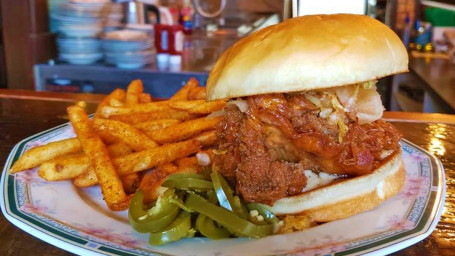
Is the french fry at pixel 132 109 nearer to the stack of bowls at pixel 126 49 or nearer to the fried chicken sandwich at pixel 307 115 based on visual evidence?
the fried chicken sandwich at pixel 307 115

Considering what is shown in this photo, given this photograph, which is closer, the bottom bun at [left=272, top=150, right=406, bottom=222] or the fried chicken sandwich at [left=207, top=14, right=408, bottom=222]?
the fried chicken sandwich at [left=207, top=14, right=408, bottom=222]

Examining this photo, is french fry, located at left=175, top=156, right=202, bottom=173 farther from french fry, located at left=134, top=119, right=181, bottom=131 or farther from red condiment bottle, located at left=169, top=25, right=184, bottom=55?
red condiment bottle, located at left=169, top=25, right=184, bottom=55

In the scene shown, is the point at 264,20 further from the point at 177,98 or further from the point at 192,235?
the point at 192,235

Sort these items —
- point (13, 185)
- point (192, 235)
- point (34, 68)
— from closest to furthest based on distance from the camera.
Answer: point (192, 235)
point (13, 185)
point (34, 68)

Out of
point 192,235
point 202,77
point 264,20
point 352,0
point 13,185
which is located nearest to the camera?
point 192,235

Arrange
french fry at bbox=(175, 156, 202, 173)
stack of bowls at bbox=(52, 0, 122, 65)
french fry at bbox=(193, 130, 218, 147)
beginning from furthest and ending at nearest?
1. stack of bowls at bbox=(52, 0, 122, 65)
2. french fry at bbox=(193, 130, 218, 147)
3. french fry at bbox=(175, 156, 202, 173)

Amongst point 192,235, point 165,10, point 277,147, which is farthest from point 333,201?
point 165,10

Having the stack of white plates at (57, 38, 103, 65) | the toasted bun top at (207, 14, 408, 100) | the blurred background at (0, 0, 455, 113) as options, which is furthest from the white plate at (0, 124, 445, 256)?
the stack of white plates at (57, 38, 103, 65)

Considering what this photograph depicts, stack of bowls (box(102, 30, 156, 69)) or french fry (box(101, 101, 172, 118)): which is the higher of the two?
french fry (box(101, 101, 172, 118))
